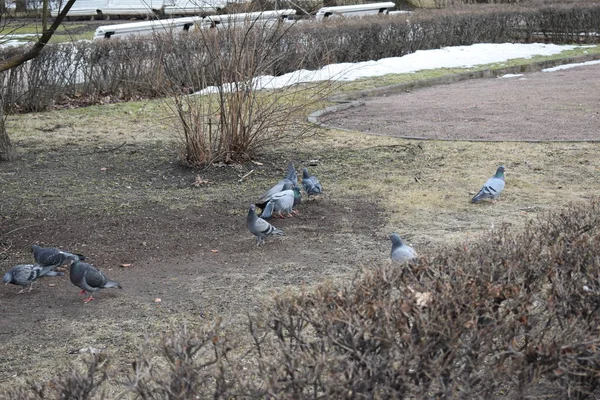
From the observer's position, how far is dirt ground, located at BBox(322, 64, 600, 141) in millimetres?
10711

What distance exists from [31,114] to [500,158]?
25.8 feet

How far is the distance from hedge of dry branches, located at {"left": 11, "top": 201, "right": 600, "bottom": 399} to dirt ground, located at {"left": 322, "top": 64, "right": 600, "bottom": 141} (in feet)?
23.8

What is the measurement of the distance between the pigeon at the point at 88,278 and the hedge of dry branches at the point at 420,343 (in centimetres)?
206

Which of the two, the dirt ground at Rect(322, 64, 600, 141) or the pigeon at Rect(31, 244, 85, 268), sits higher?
the pigeon at Rect(31, 244, 85, 268)

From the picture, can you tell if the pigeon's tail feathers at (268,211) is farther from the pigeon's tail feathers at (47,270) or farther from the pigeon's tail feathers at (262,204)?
the pigeon's tail feathers at (47,270)

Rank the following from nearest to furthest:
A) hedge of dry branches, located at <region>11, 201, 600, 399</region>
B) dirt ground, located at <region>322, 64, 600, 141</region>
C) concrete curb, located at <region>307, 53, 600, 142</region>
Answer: hedge of dry branches, located at <region>11, 201, 600, 399</region> < dirt ground, located at <region>322, 64, 600, 141</region> < concrete curb, located at <region>307, 53, 600, 142</region>

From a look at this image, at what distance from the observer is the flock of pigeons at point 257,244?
5.11m

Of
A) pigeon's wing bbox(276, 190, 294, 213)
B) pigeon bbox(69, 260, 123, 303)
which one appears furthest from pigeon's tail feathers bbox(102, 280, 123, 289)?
pigeon's wing bbox(276, 190, 294, 213)

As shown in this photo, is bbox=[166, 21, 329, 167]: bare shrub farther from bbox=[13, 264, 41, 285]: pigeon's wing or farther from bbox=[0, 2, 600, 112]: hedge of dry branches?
bbox=[13, 264, 41, 285]: pigeon's wing

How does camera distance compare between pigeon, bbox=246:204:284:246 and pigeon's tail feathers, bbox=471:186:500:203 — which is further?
pigeon's tail feathers, bbox=471:186:500:203

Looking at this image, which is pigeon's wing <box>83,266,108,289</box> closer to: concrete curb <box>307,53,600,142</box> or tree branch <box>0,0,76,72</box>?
tree branch <box>0,0,76,72</box>

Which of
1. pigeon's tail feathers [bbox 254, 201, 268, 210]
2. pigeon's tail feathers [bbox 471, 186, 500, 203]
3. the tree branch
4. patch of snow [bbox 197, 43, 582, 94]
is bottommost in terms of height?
patch of snow [bbox 197, 43, 582, 94]

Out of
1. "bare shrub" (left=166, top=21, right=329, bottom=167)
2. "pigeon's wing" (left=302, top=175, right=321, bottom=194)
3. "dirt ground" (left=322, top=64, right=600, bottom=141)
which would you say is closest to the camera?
"pigeon's wing" (left=302, top=175, right=321, bottom=194)

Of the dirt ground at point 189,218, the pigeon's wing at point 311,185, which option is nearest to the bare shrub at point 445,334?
the dirt ground at point 189,218
